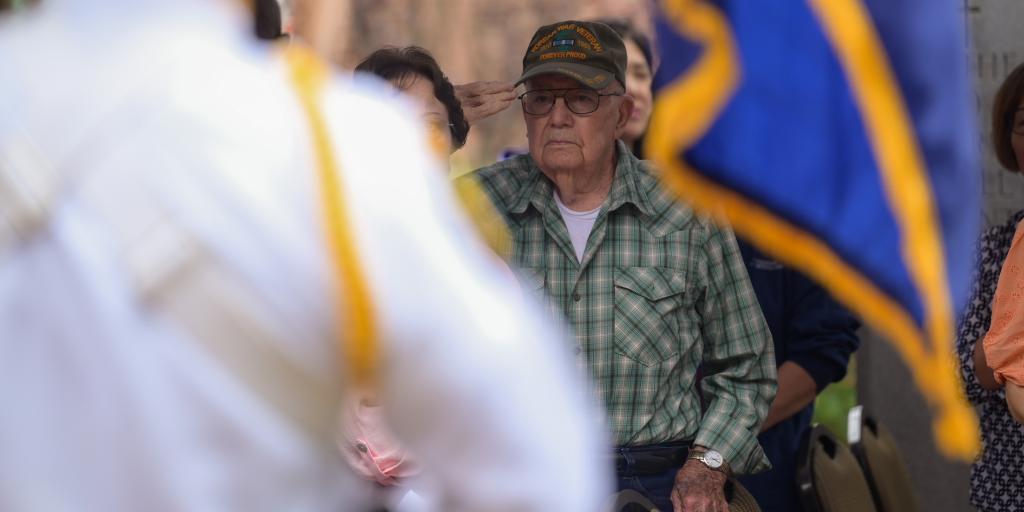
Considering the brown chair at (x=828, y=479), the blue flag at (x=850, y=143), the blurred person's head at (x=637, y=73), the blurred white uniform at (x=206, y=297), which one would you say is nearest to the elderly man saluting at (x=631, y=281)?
the brown chair at (x=828, y=479)

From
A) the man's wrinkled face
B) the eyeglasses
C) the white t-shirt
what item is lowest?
the white t-shirt

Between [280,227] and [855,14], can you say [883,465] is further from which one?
[280,227]

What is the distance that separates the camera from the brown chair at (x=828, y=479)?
3918 mm

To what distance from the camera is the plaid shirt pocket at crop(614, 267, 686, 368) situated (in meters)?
3.37

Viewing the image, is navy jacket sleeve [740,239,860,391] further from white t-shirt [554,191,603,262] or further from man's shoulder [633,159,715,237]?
white t-shirt [554,191,603,262]

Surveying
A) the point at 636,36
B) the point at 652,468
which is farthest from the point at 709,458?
the point at 636,36

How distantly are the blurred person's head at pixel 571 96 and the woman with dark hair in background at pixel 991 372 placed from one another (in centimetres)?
106

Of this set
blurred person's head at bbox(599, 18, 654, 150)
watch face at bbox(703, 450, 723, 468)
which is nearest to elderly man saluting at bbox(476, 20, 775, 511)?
watch face at bbox(703, 450, 723, 468)

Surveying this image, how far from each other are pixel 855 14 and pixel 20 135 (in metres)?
1.39

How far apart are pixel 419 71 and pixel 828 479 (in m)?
1.53

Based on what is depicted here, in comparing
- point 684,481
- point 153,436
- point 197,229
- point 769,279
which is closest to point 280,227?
point 197,229

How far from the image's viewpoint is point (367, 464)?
2830 mm

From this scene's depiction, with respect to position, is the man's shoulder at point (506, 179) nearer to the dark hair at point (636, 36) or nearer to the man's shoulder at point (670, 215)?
the man's shoulder at point (670, 215)

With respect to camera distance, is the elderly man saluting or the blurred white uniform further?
the elderly man saluting
